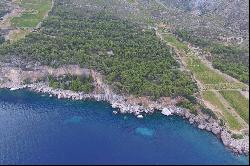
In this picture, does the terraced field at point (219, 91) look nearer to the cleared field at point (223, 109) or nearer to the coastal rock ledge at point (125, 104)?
the cleared field at point (223, 109)

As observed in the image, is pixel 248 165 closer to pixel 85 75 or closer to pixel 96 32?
pixel 85 75

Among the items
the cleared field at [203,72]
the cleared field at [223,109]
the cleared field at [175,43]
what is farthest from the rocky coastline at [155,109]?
the cleared field at [175,43]

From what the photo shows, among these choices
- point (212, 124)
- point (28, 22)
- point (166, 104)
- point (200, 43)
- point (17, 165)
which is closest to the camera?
point (17, 165)

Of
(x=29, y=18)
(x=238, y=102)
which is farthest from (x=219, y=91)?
(x=29, y=18)

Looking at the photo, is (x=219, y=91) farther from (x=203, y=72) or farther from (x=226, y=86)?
(x=203, y=72)

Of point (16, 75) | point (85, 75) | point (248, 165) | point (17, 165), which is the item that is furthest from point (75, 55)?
point (248, 165)

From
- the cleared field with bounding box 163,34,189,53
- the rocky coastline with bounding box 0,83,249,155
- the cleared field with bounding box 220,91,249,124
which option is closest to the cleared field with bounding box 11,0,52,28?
the rocky coastline with bounding box 0,83,249,155
